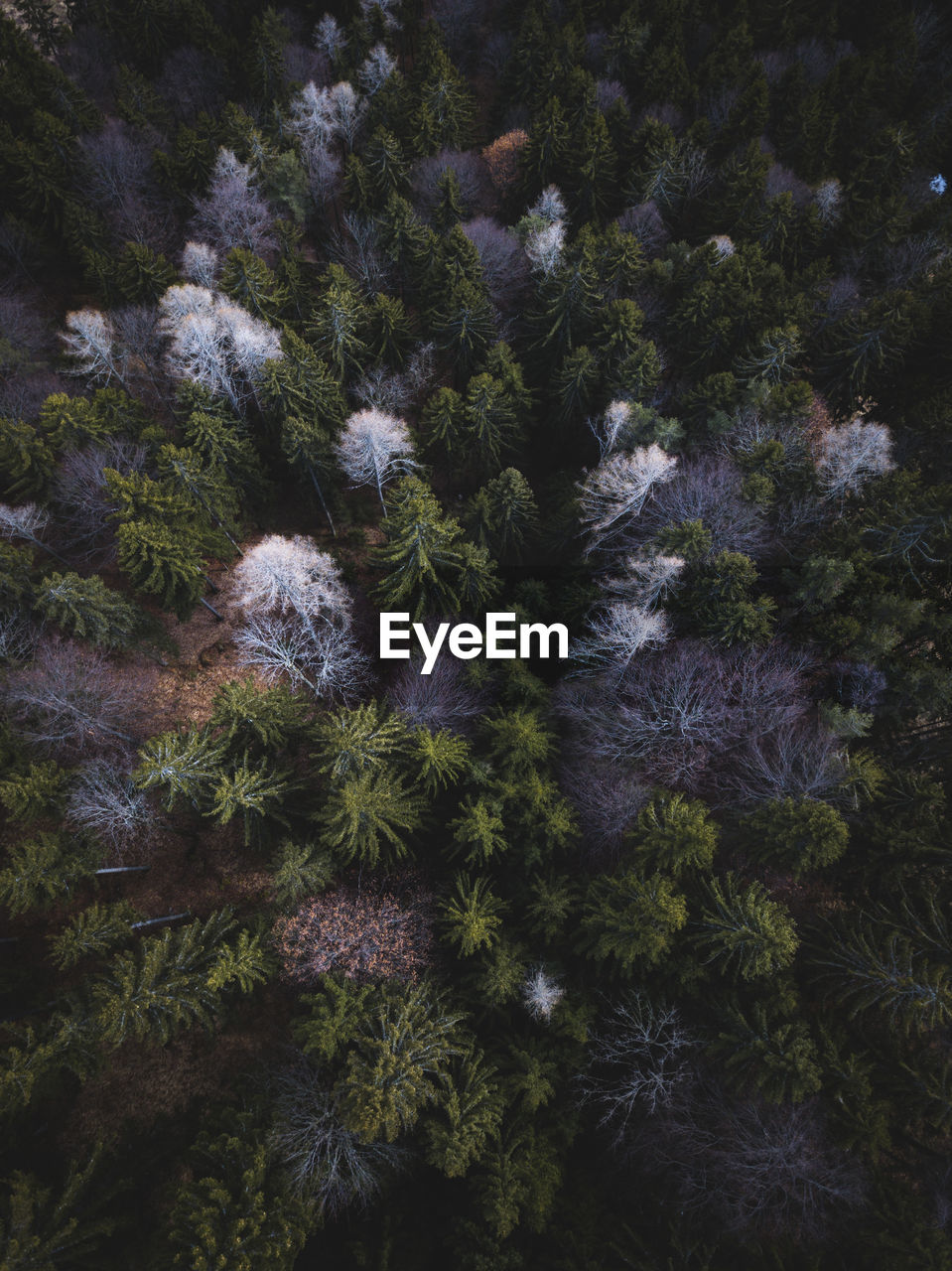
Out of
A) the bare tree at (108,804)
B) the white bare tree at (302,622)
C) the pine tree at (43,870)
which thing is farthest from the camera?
the white bare tree at (302,622)

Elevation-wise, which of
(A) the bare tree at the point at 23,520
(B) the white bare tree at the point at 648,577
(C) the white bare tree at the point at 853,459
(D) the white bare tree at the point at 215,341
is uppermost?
(D) the white bare tree at the point at 215,341

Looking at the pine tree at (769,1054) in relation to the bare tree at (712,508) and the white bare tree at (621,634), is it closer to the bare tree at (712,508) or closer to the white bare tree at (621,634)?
the white bare tree at (621,634)

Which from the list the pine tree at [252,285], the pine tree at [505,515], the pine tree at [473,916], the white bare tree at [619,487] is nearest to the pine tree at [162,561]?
the pine tree at [505,515]

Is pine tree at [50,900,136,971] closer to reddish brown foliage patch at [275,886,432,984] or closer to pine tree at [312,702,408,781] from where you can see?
reddish brown foliage patch at [275,886,432,984]

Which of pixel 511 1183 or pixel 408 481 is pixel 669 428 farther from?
pixel 511 1183

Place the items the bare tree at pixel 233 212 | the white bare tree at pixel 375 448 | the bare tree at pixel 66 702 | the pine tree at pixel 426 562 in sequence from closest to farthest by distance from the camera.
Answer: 1. the pine tree at pixel 426 562
2. the bare tree at pixel 66 702
3. the white bare tree at pixel 375 448
4. the bare tree at pixel 233 212

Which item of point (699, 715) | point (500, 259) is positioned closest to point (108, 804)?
point (699, 715)
